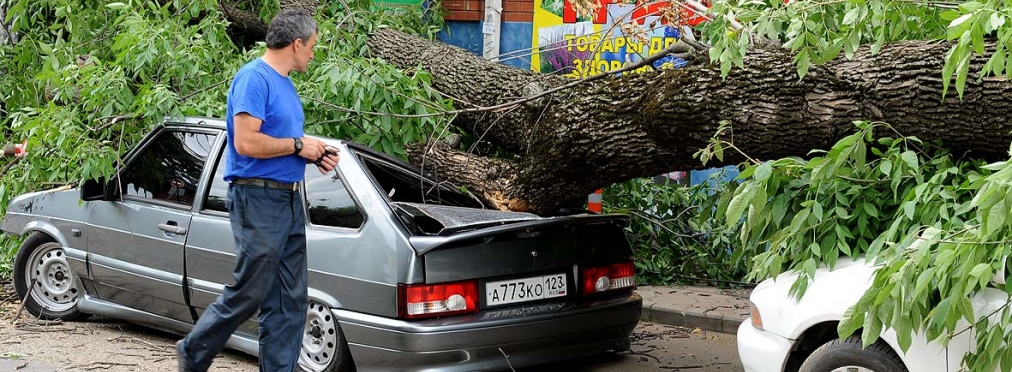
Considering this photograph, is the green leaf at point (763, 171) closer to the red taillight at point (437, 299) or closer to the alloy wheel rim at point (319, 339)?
the red taillight at point (437, 299)

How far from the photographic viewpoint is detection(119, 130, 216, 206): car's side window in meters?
6.96

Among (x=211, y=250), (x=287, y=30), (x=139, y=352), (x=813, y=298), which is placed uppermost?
(x=287, y=30)

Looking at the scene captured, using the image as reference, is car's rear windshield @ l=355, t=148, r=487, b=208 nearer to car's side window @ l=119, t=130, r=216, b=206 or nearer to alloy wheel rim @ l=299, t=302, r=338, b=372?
alloy wheel rim @ l=299, t=302, r=338, b=372

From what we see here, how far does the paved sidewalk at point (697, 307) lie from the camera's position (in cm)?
841

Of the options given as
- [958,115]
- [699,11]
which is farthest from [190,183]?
[958,115]

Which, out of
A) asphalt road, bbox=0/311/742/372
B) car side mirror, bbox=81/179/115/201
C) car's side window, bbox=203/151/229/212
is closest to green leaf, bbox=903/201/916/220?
asphalt road, bbox=0/311/742/372

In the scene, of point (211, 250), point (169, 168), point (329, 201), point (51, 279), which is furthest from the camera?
point (51, 279)

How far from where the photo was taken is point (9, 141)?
376 inches

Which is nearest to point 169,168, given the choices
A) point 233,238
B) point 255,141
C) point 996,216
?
point 233,238

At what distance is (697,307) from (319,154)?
13.7 feet

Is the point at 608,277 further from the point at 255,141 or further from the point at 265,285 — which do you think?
the point at 255,141

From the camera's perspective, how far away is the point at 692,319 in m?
8.52

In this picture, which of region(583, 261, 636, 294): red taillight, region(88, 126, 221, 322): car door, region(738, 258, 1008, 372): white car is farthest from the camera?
region(88, 126, 221, 322): car door

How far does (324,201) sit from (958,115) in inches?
127
